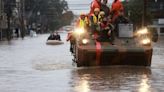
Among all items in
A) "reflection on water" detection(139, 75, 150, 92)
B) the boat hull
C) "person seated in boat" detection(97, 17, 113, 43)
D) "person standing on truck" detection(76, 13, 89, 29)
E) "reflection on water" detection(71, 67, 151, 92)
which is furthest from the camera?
"person standing on truck" detection(76, 13, 89, 29)

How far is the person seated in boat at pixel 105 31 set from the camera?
66.9 ft

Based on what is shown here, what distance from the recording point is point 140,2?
120375 mm

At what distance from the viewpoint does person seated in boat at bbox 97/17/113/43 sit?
20406mm

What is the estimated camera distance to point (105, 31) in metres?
20.5

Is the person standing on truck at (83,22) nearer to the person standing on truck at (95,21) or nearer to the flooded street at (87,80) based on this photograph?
the person standing on truck at (95,21)

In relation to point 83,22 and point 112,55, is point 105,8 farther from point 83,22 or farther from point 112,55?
point 112,55

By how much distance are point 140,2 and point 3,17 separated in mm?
35727

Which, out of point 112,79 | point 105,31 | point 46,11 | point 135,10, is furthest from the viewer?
point 46,11

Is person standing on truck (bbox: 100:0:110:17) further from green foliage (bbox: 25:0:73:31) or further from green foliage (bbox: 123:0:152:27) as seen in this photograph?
green foliage (bbox: 25:0:73:31)

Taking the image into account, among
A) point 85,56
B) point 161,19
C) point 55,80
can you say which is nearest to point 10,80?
point 55,80

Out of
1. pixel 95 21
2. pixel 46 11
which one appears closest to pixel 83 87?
pixel 95 21

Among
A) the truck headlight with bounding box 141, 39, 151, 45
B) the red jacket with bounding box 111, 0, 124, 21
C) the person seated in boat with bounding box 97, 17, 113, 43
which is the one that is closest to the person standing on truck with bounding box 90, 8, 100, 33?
the person seated in boat with bounding box 97, 17, 113, 43

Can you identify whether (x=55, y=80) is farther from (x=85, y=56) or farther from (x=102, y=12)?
(x=102, y=12)

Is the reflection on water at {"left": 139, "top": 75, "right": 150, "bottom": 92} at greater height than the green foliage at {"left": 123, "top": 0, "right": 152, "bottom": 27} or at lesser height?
greater
